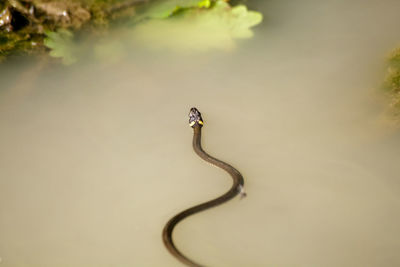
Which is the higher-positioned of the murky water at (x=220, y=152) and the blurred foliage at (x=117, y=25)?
the blurred foliage at (x=117, y=25)

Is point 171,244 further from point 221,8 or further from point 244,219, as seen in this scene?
point 221,8

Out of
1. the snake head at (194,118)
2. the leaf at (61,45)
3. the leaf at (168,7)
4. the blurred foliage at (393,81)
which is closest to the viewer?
the blurred foliage at (393,81)

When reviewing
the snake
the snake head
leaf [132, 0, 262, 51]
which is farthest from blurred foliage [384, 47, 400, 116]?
the snake head

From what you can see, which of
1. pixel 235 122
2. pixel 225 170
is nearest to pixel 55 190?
pixel 225 170

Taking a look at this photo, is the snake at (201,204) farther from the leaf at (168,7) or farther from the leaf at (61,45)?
the leaf at (61,45)

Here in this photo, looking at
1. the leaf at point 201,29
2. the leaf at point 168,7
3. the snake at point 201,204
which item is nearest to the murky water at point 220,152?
the snake at point 201,204

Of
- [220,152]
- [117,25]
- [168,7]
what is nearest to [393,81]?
[220,152]

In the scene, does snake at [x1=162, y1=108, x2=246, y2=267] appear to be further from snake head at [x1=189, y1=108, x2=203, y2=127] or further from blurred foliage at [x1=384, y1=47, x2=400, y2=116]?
blurred foliage at [x1=384, y1=47, x2=400, y2=116]
